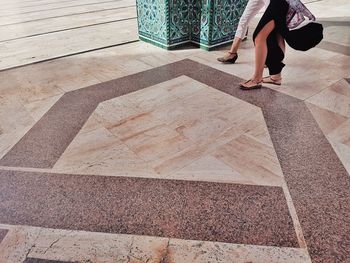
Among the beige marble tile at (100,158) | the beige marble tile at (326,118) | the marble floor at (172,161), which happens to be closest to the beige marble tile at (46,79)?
the marble floor at (172,161)

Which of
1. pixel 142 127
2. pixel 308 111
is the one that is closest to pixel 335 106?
pixel 308 111

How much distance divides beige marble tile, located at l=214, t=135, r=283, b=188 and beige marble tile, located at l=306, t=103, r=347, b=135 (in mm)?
491

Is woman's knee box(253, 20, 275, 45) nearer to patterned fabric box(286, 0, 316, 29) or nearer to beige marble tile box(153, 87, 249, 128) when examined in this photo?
patterned fabric box(286, 0, 316, 29)

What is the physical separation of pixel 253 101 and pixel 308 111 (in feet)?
1.32

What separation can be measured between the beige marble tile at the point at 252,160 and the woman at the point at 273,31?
2.83 ft

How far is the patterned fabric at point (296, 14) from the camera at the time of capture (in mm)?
2273

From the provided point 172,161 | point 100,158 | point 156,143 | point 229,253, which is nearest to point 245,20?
point 156,143

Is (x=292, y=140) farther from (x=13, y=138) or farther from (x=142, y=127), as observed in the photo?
(x=13, y=138)

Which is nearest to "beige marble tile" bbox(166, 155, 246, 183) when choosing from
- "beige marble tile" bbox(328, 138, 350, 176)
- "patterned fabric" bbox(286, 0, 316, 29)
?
"beige marble tile" bbox(328, 138, 350, 176)

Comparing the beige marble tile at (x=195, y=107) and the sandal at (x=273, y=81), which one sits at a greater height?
the sandal at (x=273, y=81)

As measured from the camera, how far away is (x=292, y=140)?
196 cm

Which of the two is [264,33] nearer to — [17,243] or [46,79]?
[46,79]

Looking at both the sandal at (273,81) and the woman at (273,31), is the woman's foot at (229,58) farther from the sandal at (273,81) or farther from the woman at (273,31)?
the sandal at (273,81)

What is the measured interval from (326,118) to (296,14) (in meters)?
0.80
